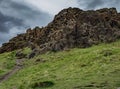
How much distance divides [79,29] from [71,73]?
47.7 metres

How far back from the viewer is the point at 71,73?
2243 inches

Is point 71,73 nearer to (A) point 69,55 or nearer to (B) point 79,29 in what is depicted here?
(A) point 69,55

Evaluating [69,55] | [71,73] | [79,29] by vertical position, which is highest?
[79,29]

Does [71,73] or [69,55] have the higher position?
[69,55]

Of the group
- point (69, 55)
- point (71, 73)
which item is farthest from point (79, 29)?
point (71, 73)

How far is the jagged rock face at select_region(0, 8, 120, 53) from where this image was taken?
319 feet

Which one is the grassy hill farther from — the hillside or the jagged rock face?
the jagged rock face

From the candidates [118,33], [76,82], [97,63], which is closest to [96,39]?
[118,33]

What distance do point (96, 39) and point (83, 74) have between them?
148 feet

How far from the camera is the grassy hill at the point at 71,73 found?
1738 inches

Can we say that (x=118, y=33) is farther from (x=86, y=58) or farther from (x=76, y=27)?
(x=86, y=58)

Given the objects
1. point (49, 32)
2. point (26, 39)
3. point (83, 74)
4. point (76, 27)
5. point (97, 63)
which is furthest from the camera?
point (26, 39)

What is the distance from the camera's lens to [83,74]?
53562mm

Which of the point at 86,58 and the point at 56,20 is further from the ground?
the point at 56,20
